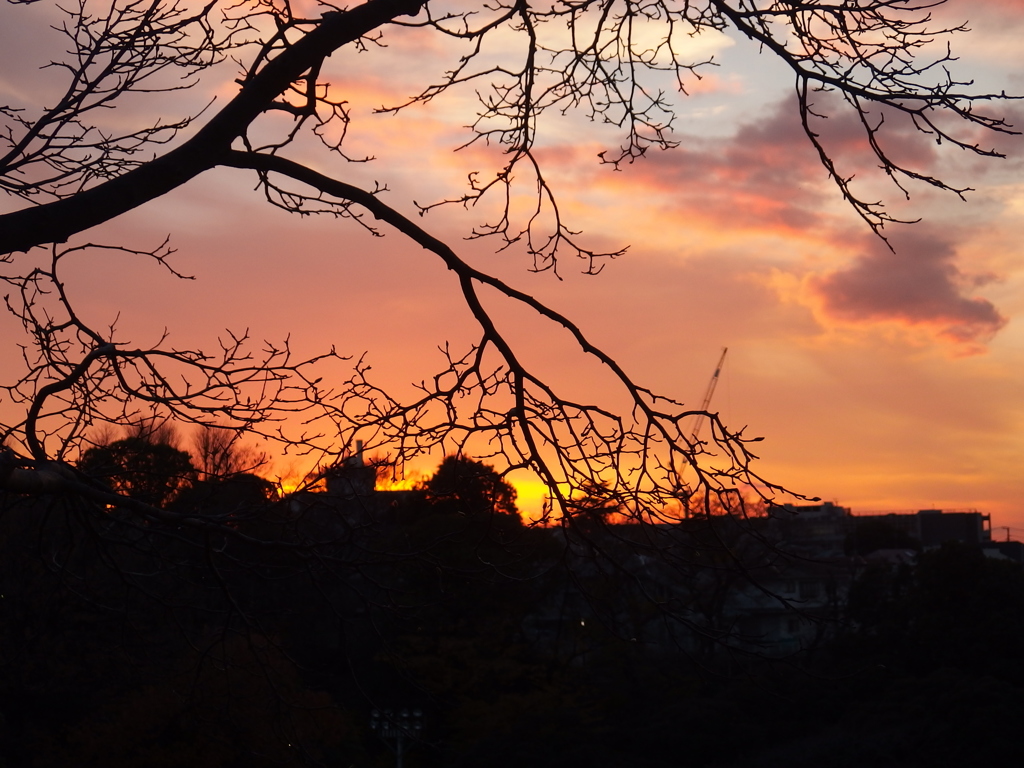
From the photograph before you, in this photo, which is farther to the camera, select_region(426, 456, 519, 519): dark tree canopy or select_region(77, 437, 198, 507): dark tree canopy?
select_region(77, 437, 198, 507): dark tree canopy

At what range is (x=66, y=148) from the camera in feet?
18.9

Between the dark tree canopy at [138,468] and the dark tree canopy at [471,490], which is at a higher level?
the dark tree canopy at [138,468]

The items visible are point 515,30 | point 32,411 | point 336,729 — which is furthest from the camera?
point 336,729

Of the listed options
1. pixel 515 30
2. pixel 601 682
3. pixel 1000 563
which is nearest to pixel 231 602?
pixel 515 30

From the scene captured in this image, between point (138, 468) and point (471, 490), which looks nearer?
point (471, 490)

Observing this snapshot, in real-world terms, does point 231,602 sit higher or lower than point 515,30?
lower

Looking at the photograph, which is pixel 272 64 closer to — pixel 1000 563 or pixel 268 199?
pixel 268 199

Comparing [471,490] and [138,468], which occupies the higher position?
[138,468]

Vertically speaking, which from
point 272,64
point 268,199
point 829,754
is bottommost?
point 829,754

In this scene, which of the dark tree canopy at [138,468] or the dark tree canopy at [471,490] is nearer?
the dark tree canopy at [471,490]

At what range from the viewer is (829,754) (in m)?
25.6

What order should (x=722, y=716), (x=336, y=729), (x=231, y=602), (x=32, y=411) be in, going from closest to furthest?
(x=231, y=602) → (x=32, y=411) → (x=336, y=729) → (x=722, y=716)

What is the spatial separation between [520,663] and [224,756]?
466 inches

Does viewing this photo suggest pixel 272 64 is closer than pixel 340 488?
Yes
